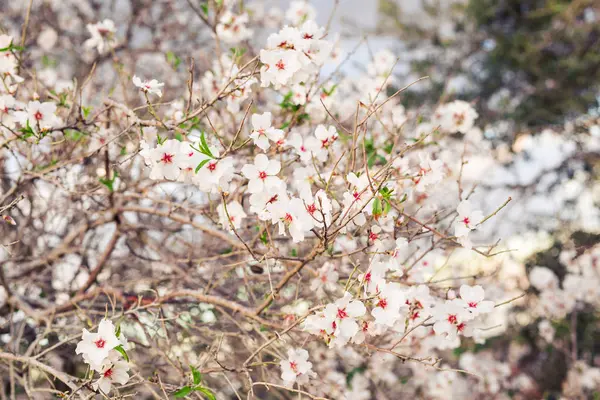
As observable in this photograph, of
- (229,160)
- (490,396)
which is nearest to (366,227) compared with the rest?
(229,160)

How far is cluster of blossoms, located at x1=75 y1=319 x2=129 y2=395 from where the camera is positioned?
134 centimetres

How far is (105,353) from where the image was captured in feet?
4.42

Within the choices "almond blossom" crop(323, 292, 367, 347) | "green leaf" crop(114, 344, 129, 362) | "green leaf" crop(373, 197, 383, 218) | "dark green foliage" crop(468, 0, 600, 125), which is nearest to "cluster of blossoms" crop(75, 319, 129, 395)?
"green leaf" crop(114, 344, 129, 362)

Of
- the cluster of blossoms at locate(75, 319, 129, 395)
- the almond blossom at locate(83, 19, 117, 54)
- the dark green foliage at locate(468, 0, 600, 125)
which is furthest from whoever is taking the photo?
the dark green foliage at locate(468, 0, 600, 125)

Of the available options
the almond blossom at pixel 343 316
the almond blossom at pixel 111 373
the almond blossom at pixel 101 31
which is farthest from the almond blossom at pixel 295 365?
the almond blossom at pixel 101 31

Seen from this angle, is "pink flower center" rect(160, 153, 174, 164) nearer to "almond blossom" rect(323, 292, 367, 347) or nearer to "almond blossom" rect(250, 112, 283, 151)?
"almond blossom" rect(250, 112, 283, 151)

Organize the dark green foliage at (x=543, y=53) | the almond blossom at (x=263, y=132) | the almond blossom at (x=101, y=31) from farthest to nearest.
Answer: the dark green foliage at (x=543, y=53) < the almond blossom at (x=101, y=31) < the almond blossom at (x=263, y=132)

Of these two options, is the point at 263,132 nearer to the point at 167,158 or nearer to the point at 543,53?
the point at 167,158

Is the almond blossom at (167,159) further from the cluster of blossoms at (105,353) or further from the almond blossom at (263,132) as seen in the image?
the cluster of blossoms at (105,353)

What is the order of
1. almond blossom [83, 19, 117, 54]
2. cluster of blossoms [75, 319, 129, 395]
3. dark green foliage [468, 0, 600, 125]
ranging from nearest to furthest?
1. cluster of blossoms [75, 319, 129, 395]
2. almond blossom [83, 19, 117, 54]
3. dark green foliage [468, 0, 600, 125]

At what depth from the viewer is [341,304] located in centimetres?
138

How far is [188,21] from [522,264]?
16.5 feet

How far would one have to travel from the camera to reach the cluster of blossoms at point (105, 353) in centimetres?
134

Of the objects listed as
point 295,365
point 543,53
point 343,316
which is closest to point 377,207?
point 343,316
